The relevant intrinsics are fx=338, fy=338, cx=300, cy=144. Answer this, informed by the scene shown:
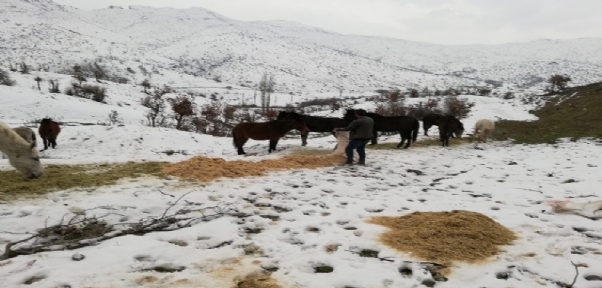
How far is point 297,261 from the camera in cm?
403

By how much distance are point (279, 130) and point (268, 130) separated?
16.1 inches

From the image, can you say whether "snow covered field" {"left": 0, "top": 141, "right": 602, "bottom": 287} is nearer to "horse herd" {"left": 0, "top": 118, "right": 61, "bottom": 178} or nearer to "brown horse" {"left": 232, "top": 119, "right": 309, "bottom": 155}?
"horse herd" {"left": 0, "top": 118, "right": 61, "bottom": 178}

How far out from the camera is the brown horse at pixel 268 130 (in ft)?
41.2

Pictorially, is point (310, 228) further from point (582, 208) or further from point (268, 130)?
point (268, 130)

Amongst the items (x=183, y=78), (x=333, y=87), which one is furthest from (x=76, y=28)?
(x=333, y=87)

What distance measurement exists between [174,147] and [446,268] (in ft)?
51.1

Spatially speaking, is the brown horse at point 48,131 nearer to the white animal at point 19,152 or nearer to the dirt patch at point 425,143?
the white animal at point 19,152

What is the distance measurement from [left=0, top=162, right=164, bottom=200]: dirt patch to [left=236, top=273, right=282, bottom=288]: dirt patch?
4.82 metres

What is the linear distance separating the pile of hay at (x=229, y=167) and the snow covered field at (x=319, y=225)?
492mm

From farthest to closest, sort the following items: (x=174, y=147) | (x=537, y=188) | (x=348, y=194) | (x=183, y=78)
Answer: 1. (x=183, y=78)
2. (x=174, y=147)
3. (x=537, y=188)
4. (x=348, y=194)

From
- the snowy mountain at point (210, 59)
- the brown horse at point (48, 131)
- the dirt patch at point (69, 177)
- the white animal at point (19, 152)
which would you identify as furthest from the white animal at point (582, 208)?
the snowy mountain at point (210, 59)

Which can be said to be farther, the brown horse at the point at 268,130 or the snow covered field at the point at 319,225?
the brown horse at the point at 268,130

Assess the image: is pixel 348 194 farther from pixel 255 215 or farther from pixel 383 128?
pixel 383 128

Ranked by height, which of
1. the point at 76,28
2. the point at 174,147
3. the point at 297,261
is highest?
the point at 76,28
